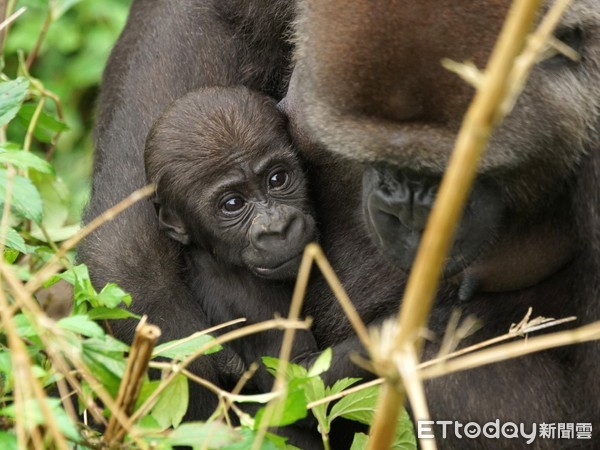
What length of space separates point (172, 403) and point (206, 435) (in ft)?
1.62

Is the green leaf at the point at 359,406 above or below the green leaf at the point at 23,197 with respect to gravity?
below

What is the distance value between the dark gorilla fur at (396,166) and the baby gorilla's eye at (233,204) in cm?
32

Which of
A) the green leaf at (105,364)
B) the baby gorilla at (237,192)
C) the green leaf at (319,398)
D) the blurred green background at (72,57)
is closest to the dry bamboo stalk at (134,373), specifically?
the green leaf at (105,364)

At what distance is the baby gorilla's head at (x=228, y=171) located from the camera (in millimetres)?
3762

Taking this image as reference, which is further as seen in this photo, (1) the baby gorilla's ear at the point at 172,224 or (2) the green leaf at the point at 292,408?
(1) the baby gorilla's ear at the point at 172,224

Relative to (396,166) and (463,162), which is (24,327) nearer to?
(396,166)

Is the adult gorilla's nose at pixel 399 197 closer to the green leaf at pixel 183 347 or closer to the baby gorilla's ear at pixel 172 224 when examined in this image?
the green leaf at pixel 183 347

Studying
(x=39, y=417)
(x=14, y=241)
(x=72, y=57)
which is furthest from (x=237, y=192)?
(x=72, y=57)

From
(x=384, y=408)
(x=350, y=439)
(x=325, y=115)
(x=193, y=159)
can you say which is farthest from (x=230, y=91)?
(x=384, y=408)

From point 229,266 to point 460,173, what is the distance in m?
2.28

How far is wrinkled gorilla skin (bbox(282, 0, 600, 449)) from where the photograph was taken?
265cm

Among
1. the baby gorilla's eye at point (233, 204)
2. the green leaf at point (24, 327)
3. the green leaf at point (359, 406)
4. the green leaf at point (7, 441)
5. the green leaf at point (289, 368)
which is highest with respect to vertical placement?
the green leaf at point (24, 327)

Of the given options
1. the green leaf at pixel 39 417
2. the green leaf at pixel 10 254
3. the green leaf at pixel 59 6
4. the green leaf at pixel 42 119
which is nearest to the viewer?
the green leaf at pixel 39 417

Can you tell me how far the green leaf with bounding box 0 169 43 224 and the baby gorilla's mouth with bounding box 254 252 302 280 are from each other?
976 mm
